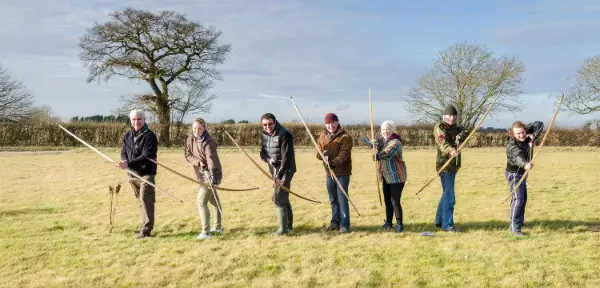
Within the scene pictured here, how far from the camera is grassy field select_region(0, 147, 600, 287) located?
5211 mm

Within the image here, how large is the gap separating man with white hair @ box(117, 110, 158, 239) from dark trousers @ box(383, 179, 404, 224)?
3130mm

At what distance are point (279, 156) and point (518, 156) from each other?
3102 mm

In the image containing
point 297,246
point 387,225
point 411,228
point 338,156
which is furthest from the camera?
point 411,228

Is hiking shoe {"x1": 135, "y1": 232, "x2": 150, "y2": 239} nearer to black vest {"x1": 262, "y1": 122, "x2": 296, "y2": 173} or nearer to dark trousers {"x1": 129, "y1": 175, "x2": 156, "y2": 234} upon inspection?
dark trousers {"x1": 129, "y1": 175, "x2": 156, "y2": 234}

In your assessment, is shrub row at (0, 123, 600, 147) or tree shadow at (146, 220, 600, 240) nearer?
tree shadow at (146, 220, 600, 240)

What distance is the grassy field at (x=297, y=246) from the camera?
5211 mm

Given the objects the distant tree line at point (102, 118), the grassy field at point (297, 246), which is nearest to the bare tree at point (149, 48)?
the distant tree line at point (102, 118)

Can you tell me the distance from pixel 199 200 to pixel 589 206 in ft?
22.5

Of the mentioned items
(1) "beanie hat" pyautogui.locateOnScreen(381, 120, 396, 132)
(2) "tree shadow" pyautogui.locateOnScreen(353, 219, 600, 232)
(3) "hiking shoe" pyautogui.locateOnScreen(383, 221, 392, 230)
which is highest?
(1) "beanie hat" pyautogui.locateOnScreen(381, 120, 396, 132)

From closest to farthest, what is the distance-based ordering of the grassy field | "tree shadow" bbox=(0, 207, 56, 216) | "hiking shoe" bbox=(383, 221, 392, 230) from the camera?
the grassy field
"hiking shoe" bbox=(383, 221, 392, 230)
"tree shadow" bbox=(0, 207, 56, 216)

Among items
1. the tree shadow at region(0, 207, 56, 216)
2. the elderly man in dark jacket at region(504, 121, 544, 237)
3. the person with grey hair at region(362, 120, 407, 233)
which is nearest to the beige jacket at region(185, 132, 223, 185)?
the person with grey hair at region(362, 120, 407, 233)

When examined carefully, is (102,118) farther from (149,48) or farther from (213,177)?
(213,177)

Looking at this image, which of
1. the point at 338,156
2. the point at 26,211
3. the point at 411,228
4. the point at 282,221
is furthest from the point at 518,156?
the point at 26,211

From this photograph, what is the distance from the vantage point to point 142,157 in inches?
263
